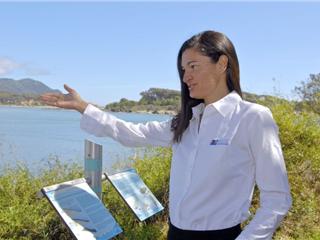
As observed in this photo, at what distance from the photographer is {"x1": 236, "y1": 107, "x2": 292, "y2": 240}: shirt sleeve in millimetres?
1838

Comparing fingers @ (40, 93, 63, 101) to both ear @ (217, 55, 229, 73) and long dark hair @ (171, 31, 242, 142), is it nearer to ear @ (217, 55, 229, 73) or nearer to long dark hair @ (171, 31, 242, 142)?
long dark hair @ (171, 31, 242, 142)

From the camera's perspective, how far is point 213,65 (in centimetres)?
210

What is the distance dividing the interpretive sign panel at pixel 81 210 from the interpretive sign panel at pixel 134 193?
527 mm

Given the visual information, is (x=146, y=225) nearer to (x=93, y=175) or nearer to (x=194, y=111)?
(x=93, y=175)

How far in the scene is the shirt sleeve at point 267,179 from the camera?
1838mm

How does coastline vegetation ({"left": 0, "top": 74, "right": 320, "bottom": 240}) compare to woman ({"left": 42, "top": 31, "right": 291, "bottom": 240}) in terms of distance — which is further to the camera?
coastline vegetation ({"left": 0, "top": 74, "right": 320, "bottom": 240})

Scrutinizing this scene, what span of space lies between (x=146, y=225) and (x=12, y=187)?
1332mm

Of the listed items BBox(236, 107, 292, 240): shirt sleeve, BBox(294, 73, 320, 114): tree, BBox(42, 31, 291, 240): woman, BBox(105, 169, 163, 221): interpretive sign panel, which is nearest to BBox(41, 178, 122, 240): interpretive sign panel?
BBox(105, 169, 163, 221): interpretive sign panel

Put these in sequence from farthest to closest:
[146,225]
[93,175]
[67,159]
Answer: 1. [67,159]
2. [146,225]
3. [93,175]

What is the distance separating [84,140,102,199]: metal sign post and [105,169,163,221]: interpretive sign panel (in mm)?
235

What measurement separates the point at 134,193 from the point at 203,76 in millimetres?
2070

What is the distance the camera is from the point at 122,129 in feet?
8.34

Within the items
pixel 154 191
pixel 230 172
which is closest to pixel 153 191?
pixel 154 191

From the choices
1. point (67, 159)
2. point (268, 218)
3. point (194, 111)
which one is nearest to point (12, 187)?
point (67, 159)
